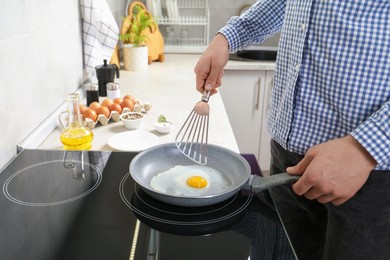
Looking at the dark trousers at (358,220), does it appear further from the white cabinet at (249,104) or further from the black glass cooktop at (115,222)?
A: the white cabinet at (249,104)

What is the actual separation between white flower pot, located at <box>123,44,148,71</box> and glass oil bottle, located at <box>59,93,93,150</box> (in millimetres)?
1005

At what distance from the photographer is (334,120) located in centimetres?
84

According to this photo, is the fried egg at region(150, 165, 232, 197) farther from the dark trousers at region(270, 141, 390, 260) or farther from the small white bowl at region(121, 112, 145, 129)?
the small white bowl at region(121, 112, 145, 129)

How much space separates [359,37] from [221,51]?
352 millimetres

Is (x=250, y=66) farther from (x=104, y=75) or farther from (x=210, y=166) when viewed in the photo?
(x=210, y=166)

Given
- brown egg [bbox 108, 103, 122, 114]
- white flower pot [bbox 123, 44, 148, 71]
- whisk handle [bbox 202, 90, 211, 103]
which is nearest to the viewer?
whisk handle [bbox 202, 90, 211, 103]

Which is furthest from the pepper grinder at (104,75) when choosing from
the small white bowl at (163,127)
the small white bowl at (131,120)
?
the small white bowl at (163,127)

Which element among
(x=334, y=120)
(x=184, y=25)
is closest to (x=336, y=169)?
(x=334, y=120)

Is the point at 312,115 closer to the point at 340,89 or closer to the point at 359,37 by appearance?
the point at 340,89

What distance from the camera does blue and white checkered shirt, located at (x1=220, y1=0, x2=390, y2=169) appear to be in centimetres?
75

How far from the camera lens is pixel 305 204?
3.17 feet

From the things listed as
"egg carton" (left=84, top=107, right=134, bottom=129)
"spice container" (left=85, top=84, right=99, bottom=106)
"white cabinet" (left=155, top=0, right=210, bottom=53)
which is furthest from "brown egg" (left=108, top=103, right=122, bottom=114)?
"white cabinet" (left=155, top=0, right=210, bottom=53)

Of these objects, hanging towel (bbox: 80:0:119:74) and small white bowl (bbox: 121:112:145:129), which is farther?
hanging towel (bbox: 80:0:119:74)

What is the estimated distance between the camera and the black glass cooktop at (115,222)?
0.63 metres
